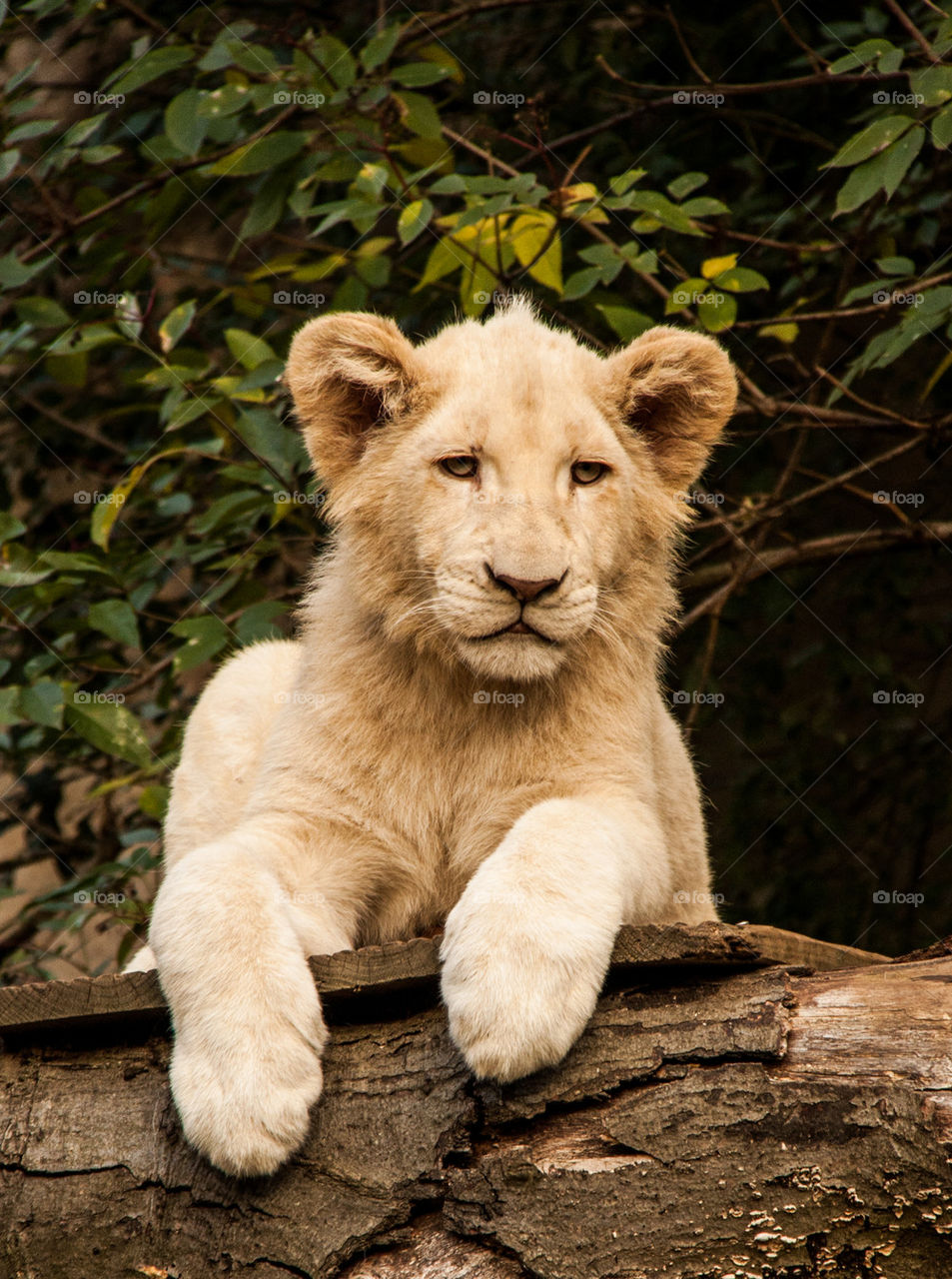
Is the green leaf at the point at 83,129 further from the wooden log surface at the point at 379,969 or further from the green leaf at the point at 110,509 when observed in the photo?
the wooden log surface at the point at 379,969

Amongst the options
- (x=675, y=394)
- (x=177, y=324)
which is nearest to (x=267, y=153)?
(x=177, y=324)

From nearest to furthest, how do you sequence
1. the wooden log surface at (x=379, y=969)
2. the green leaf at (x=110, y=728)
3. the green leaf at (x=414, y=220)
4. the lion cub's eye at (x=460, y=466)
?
the wooden log surface at (x=379, y=969) < the lion cub's eye at (x=460, y=466) < the green leaf at (x=414, y=220) < the green leaf at (x=110, y=728)

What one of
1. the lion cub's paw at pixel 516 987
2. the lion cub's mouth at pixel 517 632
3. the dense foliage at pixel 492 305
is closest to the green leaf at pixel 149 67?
the dense foliage at pixel 492 305

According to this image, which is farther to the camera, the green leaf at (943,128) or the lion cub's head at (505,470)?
the green leaf at (943,128)

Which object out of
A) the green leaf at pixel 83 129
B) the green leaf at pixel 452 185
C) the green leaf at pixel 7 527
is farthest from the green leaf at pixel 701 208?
the green leaf at pixel 7 527

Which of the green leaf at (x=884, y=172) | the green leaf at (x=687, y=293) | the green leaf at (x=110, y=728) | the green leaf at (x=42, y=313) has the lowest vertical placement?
the green leaf at (x=110, y=728)

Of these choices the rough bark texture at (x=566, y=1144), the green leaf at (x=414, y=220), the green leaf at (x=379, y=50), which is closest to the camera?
the rough bark texture at (x=566, y=1144)

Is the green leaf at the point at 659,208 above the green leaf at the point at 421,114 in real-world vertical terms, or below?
below

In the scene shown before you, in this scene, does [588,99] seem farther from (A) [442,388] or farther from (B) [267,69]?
(A) [442,388]

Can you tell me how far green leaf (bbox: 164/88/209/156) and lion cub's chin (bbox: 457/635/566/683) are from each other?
262cm

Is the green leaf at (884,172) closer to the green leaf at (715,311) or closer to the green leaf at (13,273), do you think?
the green leaf at (715,311)

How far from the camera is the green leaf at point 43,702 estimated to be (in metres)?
4.69

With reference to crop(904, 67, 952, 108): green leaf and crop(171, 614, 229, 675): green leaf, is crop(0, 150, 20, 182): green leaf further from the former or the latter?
crop(904, 67, 952, 108): green leaf

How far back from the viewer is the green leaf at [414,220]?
4340 millimetres
